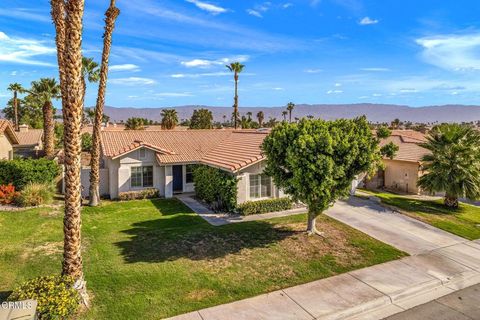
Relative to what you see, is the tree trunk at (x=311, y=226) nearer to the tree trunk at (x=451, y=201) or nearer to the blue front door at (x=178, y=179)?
the blue front door at (x=178, y=179)

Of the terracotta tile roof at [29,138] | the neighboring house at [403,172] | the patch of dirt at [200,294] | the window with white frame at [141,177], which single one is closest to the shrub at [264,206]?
the window with white frame at [141,177]

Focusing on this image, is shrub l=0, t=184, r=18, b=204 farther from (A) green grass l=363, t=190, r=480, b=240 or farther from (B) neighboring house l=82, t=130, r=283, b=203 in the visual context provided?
(A) green grass l=363, t=190, r=480, b=240

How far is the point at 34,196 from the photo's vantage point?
765 inches

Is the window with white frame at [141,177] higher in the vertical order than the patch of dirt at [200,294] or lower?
higher

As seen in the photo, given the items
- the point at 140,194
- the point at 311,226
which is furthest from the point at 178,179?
the point at 311,226

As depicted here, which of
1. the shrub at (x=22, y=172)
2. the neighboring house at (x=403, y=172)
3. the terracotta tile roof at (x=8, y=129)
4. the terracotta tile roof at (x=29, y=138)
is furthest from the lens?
the terracotta tile roof at (x=29, y=138)

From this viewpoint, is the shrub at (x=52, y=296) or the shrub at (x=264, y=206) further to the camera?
the shrub at (x=264, y=206)

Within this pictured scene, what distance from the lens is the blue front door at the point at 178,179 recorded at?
2452 centimetres

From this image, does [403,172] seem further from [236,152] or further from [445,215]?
[236,152]

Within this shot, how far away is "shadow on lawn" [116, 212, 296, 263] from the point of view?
524 inches

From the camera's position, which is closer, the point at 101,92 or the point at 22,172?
the point at 101,92

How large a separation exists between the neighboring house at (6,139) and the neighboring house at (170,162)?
775cm

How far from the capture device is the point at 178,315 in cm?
922

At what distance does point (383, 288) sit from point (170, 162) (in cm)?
1619
